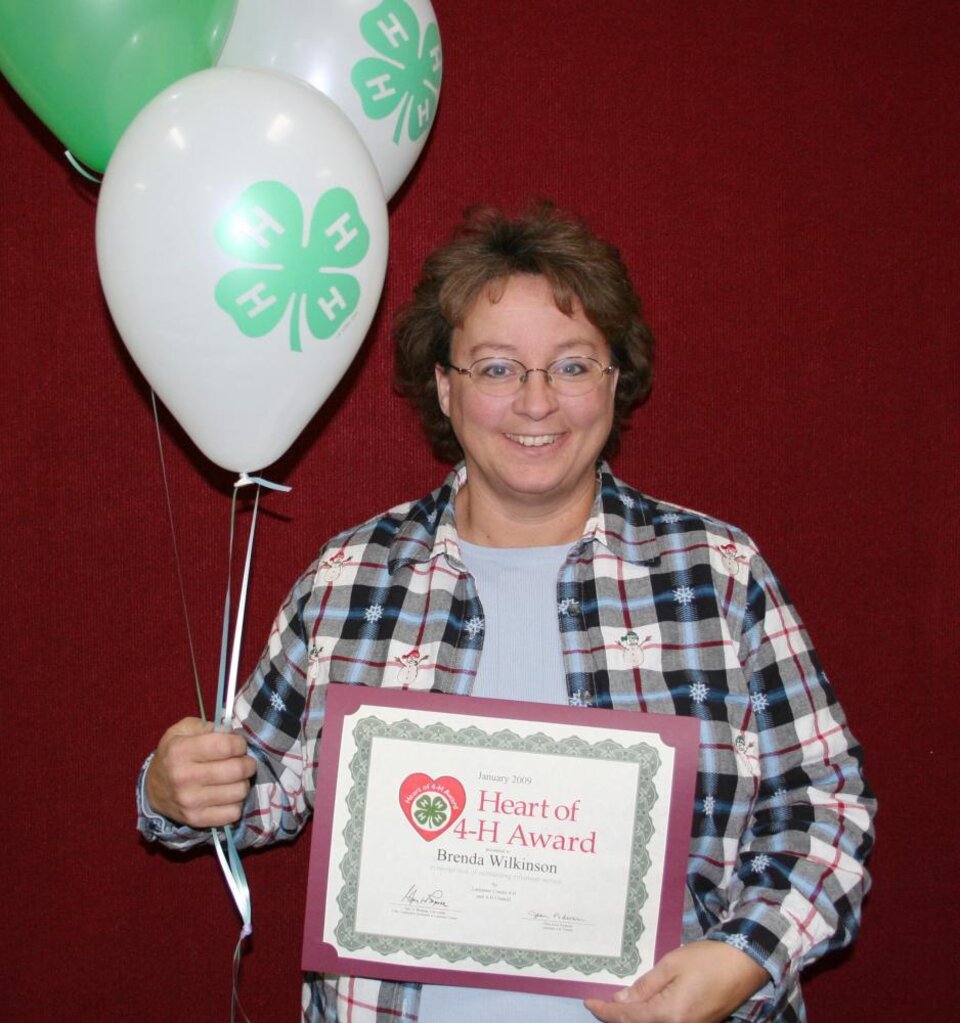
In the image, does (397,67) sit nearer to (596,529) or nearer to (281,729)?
(596,529)

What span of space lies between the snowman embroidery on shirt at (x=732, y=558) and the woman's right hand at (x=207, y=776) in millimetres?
722

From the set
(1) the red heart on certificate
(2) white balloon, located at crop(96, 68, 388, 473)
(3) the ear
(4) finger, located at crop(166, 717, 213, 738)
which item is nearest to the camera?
(2) white balloon, located at crop(96, 68, 388, 473)

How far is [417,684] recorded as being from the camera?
4.82 ft

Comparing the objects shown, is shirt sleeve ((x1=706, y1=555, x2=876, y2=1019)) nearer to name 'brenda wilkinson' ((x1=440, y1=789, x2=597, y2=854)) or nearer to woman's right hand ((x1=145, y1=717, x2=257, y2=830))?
name 'brenda wilkinson' ((x1=440, y1=789, x2=597, y2=854))

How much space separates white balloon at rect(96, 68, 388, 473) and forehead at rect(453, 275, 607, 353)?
0.25 metres

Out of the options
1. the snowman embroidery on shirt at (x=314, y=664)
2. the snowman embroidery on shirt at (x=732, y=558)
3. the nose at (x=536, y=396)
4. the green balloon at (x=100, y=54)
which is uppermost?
the green balloon at (x=100, y=54)

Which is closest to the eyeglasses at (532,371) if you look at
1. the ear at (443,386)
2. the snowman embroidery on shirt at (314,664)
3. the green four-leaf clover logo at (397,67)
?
the ear at (443,386)

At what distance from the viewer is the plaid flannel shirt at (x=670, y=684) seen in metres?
1.36

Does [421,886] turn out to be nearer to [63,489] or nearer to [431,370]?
[431,370]

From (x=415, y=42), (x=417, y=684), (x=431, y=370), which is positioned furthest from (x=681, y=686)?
(x=415, y=42)

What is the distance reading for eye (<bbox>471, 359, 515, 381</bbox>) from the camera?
1490 mm

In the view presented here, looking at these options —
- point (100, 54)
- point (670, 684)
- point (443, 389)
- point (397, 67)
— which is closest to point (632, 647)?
point (670, 684)
